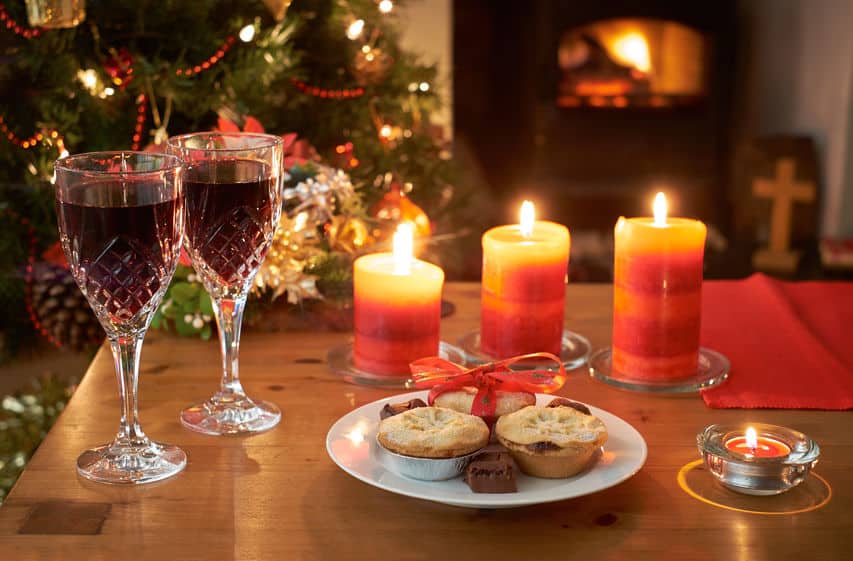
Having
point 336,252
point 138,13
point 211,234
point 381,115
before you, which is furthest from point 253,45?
point 211,234

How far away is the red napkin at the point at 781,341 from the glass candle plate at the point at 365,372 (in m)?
0.27

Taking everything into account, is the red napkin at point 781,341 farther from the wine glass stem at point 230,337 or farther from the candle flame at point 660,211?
the wine glass stem at point 230,337

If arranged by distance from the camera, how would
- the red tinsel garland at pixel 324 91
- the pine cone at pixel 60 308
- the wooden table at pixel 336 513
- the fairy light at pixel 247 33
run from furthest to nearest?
the red tinsel garland at pixel 324 91, the pine cone at pixel 60 308, the fairy light at pixel 247 33, the wooden table at pixel 336 513

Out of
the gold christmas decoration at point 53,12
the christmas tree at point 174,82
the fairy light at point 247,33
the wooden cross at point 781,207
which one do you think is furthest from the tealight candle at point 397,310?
the wooden cross at point 781,207

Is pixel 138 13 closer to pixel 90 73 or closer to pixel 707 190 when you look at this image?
pixel 90 73

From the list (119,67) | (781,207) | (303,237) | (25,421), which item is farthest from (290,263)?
(781,207)

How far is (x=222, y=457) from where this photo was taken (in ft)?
2.90

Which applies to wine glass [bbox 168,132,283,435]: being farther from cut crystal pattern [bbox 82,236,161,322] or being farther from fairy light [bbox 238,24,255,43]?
fairy light [bbox 238,24,255,43]

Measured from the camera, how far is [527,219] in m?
1.12

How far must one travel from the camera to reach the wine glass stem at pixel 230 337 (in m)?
0.99

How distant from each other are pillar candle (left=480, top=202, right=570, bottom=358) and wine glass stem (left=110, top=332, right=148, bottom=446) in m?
0.40

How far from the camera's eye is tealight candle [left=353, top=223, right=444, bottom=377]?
105 centimetres

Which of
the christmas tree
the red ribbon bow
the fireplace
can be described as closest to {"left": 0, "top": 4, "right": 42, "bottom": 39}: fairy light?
the christmas tree

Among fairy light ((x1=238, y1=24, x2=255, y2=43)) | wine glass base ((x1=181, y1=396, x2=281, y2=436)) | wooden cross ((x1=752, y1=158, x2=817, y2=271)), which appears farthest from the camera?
wooden cross ((x1=752, y1=158, x2=817, y2=271))
